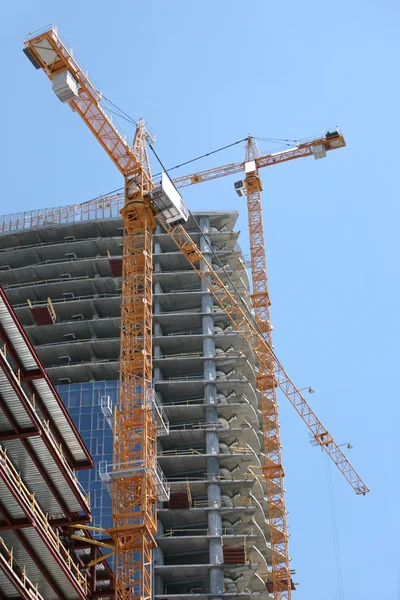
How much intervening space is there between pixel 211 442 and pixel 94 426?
11.5 meters

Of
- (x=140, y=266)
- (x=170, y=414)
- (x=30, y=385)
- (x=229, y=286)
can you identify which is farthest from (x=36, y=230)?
(x=30, y=385)

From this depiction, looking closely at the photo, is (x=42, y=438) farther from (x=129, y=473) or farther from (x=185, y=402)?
(x=185, y=402)

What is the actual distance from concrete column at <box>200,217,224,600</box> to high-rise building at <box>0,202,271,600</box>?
0.37 feet

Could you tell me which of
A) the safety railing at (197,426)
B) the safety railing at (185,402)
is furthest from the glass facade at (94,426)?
the safety railing at (185,402)

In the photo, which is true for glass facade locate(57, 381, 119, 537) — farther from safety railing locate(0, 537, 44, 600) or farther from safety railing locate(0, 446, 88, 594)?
safety railing locate(0, 537, 44, 600)

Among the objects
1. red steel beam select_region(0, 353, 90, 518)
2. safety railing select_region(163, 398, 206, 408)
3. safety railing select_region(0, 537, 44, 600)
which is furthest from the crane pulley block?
safety railing select_region(0, 537, 44, 600)

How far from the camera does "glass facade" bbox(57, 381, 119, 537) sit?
9844 centimetres

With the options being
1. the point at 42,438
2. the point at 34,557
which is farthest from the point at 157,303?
the point at 34,557

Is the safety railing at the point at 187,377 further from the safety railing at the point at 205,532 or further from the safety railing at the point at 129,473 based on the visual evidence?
the safety railing at the point at 129,473

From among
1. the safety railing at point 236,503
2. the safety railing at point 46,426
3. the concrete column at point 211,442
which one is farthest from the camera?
the safety railing at point 236,503

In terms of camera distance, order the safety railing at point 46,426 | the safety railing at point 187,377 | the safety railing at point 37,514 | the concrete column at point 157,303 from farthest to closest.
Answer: the concrete column at point 157,303, the safety railing at point 187,377, the safety railing at point 46,426, the safety railing at point 37,514

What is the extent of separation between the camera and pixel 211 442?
105m

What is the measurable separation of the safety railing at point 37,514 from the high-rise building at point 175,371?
92.9 ft

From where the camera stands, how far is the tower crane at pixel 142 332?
2874 inches
